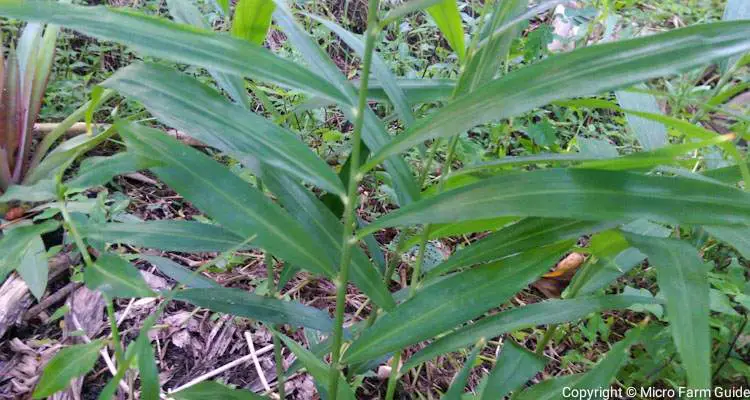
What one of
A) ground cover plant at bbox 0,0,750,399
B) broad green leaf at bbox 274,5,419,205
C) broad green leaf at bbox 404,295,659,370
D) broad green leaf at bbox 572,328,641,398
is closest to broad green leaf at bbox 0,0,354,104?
ground cover plant at bbox 0,0,750,399

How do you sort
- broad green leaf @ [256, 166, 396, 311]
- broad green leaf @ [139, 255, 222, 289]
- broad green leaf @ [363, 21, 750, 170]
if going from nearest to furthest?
broad green leaf @ [363, 21, 750, 170], broad green leaf @ [256, 166, 396, 311], broad green leaf @ [139, 255, 222, 289]

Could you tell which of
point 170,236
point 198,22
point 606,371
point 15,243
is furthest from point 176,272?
point 606,371

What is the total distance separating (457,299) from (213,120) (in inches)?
12.7

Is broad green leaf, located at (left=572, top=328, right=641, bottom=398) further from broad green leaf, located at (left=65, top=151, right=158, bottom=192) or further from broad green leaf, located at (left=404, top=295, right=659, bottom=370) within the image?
broad green leaf, located at (left=65, top=151, right=158, bottom=192)

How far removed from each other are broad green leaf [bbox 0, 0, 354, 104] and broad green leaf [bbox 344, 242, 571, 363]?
249 millimetres

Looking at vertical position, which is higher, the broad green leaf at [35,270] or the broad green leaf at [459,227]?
the broad green leaf at [459,227]

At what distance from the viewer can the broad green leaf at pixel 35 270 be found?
1068 mm

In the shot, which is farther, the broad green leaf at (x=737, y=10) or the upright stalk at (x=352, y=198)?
the broad green leaf at (x=737, y=10)

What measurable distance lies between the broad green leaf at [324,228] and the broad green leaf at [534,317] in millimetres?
89

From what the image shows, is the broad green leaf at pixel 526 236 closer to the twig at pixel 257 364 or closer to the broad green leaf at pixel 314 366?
the broad green leaf at pixel 314 366

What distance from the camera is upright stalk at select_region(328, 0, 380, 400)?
519mm

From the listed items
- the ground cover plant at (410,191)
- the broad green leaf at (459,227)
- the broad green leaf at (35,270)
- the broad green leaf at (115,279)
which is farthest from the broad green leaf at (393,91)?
the broad green leaf at (35,270)

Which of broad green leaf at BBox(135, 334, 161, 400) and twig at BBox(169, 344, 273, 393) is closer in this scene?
broad green leaf at BBox(135, 334, 161, 400)

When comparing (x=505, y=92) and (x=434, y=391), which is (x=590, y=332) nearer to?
(x=434, y=391)
